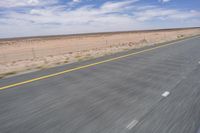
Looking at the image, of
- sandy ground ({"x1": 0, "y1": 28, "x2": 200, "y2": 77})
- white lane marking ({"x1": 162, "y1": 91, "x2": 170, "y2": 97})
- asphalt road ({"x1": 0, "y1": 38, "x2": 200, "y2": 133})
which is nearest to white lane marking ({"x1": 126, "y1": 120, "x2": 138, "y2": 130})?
asphalt road ({"x1": 0, "y1": 38, "x2": 200, "y2": 133})

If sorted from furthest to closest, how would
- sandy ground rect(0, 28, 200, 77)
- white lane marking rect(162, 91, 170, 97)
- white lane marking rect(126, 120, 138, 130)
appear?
sandy ground rect(0, 28, 200, 77) < white lane marking rect(162, 91, 170, 97) < white lane marking rect(126, 120, 138, 130)

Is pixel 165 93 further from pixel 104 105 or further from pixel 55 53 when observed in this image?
pixel 55 53

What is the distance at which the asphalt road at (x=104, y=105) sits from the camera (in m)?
2.89

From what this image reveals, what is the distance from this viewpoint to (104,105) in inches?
146

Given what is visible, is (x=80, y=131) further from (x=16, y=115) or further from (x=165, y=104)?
(x=165, y=104)

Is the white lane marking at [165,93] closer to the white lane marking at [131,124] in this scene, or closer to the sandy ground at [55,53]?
the white lane marking at [131,124]

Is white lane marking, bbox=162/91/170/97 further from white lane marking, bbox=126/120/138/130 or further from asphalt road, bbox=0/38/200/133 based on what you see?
white lane marking, bbox=126/120/138/130

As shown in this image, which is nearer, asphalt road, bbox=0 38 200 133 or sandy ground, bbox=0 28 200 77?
asphalt road, bbox=0 38 200 133

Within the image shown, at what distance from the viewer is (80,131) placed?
2.76m

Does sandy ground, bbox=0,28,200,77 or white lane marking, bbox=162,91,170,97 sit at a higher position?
sandy ground, bbox=0,28,200,77

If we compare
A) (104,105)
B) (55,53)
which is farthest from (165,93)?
(55,53)

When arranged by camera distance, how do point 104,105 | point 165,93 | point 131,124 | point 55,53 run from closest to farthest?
point 131,124, point 104,105, point 165,93, point 55,53

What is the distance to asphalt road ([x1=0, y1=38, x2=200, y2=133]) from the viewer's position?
289 cm

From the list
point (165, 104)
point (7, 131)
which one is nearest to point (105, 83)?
point (165, 104)
